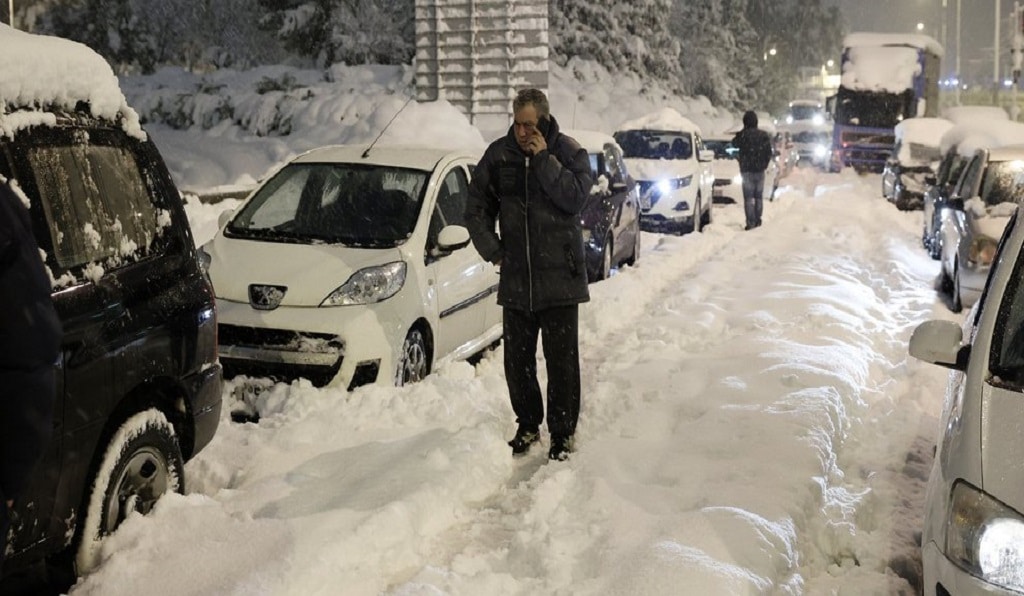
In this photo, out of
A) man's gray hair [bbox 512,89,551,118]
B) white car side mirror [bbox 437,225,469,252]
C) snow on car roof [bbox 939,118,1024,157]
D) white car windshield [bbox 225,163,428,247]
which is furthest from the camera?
snow on car roof [bbox 939,118,1024,157]

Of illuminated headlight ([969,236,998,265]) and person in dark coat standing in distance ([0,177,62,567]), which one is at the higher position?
person in dark coat standing in distance ([0,177,62,567])

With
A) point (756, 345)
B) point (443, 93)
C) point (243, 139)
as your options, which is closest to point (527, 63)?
point (443, 93)

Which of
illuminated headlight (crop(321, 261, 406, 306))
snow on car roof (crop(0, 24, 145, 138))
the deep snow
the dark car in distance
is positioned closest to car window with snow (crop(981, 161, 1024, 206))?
the deep snow

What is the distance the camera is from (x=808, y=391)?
23.1 ft

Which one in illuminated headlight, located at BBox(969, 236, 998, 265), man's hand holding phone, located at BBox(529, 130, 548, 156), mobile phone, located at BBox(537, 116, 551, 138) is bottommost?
illuminated headlight, located at BBox(969, 236, 998, 265)

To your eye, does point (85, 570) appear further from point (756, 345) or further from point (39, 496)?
point (756, 345)

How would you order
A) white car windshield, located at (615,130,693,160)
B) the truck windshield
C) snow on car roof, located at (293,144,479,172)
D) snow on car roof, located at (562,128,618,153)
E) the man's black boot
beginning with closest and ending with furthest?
the man's black boot, snow on car roof, located at (293,144,479,172), snow on car roof, located at (562,128,618,153), white car windshield, located at (615,130,693,160), the truck windshield

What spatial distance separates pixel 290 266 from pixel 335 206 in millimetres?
930

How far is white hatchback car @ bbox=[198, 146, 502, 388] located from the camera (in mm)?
6355

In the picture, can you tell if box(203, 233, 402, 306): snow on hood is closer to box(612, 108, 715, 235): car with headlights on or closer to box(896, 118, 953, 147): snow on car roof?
box(612, 108, 715, 235): car with headlights on

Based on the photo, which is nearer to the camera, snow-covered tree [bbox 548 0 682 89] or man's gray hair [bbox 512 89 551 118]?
man's gray hair [bbox 512 89 551 118]

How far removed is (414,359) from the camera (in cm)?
679

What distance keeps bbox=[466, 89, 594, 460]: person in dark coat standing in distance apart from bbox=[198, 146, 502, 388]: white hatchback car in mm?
1099

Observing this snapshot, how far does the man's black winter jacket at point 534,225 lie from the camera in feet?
17.8
